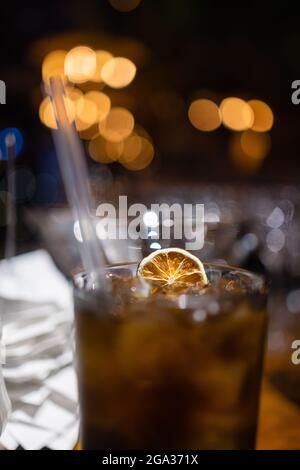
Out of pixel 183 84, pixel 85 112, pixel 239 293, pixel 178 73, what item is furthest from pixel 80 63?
pixel 239 293

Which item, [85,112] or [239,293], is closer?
[239,293]

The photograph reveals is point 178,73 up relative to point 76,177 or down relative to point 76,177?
up

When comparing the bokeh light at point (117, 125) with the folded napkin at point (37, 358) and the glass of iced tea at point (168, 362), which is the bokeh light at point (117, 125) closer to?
the folded napkin at point (37, 358)

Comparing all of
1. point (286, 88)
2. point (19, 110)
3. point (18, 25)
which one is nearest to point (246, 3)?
point (286, 88)

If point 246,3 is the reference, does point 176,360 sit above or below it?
below

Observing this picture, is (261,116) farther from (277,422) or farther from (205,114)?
(277,422)

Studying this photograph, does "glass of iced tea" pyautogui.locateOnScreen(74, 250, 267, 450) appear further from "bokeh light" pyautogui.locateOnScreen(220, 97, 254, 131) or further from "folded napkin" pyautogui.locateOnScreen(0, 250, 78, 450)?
"bokeh light" pyautogui.locateOnScreen(220, 97, 254, 131)

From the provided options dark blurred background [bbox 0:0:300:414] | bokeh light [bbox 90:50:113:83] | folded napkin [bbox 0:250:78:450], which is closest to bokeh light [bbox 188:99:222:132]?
dark blurred background [bbox 0:0:300:414]
